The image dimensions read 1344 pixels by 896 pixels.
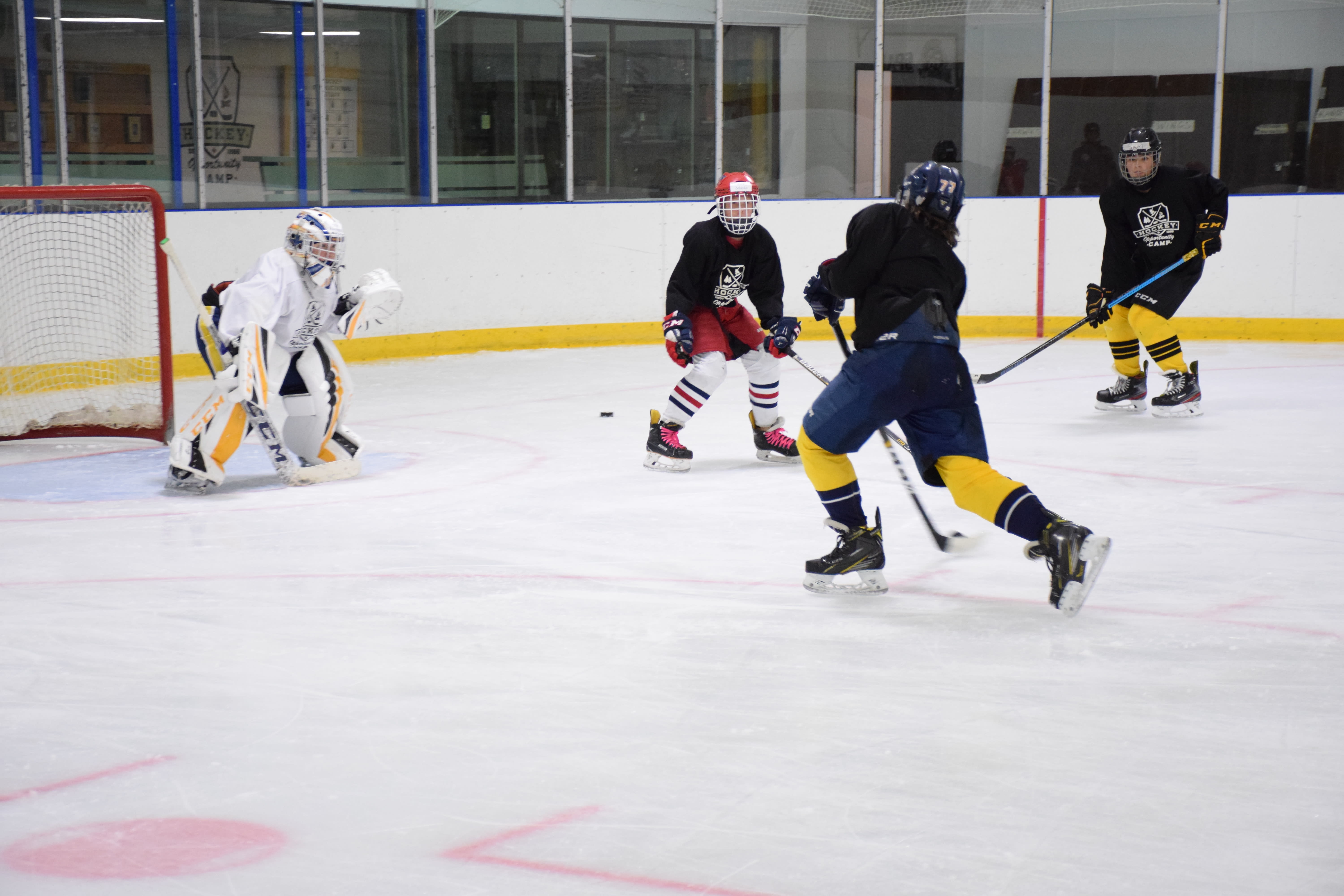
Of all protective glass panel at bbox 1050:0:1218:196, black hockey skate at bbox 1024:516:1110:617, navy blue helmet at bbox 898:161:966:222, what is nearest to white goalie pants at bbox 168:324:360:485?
navy blue helmet at bbox 898:161:966:222

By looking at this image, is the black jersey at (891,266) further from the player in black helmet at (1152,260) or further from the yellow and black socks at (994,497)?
the player in black helmet at (1152,260)

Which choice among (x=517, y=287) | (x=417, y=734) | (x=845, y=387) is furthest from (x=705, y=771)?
(x=517, y=287)

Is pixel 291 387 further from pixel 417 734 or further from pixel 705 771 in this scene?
pixel 705 771

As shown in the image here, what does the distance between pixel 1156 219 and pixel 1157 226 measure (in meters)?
0.02

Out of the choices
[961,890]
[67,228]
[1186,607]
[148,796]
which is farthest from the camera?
[67,228]

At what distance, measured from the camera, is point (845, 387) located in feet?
9.53

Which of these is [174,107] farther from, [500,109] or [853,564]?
[853,564]

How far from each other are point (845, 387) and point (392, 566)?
1097 millimetres

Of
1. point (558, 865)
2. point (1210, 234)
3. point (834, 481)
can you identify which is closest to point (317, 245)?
point (834, 481)

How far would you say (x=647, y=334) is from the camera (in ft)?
26.7

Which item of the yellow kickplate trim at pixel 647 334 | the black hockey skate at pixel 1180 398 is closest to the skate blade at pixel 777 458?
the black hockey skate at pixel 1180 398

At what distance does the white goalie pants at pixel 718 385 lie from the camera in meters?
4.52

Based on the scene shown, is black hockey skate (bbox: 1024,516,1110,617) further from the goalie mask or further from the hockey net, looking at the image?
the hockey net

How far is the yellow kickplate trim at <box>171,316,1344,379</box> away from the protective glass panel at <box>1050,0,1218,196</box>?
0.88m
